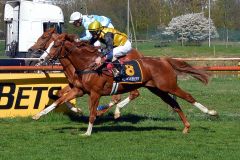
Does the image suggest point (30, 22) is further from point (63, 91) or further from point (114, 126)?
point (114, 126)

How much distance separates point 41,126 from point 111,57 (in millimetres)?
2224

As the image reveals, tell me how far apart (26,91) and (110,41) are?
10.9 ft

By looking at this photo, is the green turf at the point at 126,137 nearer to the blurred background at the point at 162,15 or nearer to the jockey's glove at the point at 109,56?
the jockey's glove at the point at 109,56

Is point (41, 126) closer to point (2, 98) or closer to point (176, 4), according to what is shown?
point (2, 98)

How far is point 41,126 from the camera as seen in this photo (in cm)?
1302

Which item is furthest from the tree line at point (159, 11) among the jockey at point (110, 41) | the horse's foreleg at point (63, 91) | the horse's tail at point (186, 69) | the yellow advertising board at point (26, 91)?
the jockey at point (110, 41)

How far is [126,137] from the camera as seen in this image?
1132cm

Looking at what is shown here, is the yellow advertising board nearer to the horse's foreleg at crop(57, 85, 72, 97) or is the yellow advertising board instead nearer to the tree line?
the horse's foreleg at crop(57, 85, 72, 97)

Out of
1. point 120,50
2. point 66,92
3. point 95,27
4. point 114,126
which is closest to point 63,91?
point 66,92

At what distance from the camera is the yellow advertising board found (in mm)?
14258

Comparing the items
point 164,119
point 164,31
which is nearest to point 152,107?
point 164,119

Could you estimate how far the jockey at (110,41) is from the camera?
1179 centimetres

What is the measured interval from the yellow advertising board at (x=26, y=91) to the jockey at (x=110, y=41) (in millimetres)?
2508

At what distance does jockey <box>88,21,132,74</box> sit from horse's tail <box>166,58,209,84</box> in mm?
894
